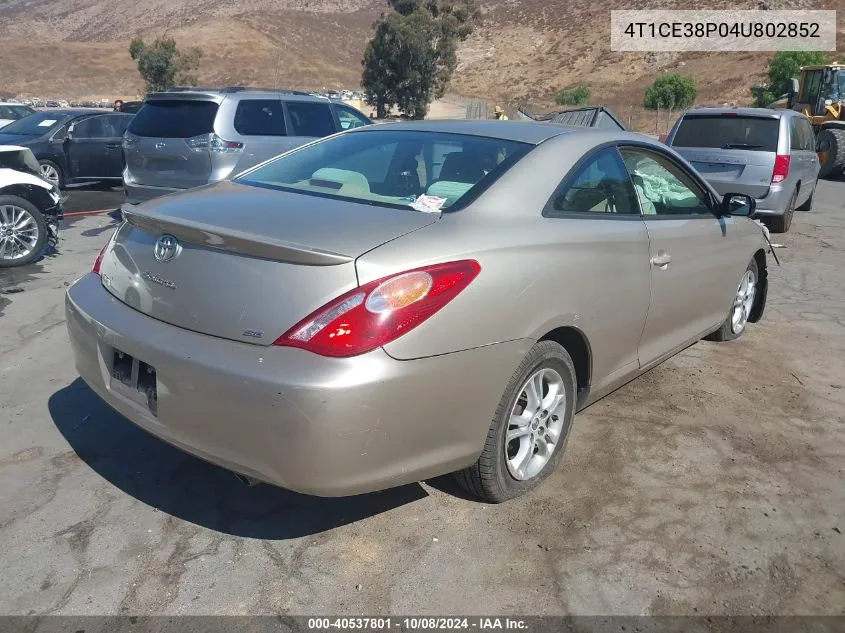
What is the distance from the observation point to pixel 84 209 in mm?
11477

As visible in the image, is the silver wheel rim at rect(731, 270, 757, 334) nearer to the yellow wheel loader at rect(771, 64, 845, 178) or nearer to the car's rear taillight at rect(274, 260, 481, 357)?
the car's rear taillight at rect(274, 260, 481, 357)

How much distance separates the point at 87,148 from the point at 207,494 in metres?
11.7

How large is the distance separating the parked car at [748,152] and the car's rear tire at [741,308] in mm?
4558

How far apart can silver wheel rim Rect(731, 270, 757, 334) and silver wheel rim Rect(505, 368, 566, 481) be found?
2561 mm

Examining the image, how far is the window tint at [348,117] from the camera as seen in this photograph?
33.6 ft

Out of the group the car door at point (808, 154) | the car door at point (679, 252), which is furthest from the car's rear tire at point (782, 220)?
the car door at point (679, 252)

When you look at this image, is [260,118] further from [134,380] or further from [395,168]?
[134,380]

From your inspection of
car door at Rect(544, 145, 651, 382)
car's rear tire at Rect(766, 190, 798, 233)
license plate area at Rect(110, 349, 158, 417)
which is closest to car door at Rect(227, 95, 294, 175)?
car door at Rect(544, 145, 651, 382)

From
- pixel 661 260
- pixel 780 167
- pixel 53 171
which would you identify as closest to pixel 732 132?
pixel 780 167

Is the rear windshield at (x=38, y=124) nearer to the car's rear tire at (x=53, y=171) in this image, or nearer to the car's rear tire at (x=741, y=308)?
the car's rear tire at (x=53, y=171)

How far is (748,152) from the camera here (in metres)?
9.70

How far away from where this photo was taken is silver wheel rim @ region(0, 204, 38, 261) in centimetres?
729

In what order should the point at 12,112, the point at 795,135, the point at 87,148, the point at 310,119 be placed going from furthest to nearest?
the point at 12,112 < the point at 87,148 < the point at 795,135 < the point at 310,119

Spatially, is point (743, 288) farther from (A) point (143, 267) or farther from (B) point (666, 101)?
(B) point (666, 101)
